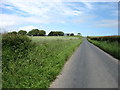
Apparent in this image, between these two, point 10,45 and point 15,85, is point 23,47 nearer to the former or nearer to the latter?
point 10,45

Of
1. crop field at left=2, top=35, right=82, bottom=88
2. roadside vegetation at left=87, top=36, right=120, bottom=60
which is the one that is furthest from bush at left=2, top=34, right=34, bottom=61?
roadside vegetation at left=87, top=36, right=120, bottom=60

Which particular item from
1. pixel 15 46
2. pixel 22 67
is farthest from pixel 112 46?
pixel 22 67

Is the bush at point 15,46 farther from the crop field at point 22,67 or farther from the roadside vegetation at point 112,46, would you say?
the roadside vegetation at point 112,46

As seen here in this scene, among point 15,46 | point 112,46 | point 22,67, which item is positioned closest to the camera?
point 22,67

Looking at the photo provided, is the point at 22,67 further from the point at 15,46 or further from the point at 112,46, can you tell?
the point at 112,46

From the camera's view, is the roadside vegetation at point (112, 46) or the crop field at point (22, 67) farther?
the roadside vegetation at point (112, 46)

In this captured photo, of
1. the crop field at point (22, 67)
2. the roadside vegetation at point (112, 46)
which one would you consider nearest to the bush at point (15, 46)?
the crop field at point (22, 67)

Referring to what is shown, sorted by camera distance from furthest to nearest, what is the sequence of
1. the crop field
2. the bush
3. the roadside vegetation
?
the roadside vegetation
the bush
the crop field

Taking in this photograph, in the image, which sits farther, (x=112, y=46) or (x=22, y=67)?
(x=112, y=46)

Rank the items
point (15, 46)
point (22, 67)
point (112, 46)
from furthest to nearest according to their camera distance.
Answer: point (112, 46) → point (15, 46) → point (22, 67)

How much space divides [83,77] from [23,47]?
4.70 meters

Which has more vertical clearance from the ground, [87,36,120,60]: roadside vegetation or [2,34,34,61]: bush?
[2,34,34,61]: bush

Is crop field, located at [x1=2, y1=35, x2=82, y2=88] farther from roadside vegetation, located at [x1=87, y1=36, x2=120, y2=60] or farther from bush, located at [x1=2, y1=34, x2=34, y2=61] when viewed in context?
roadside vegetation, located at [x1=87, y1=36, x2=120, y2=60]

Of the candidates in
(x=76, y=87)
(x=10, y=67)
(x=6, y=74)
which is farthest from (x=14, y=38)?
(x=76, y=87)
